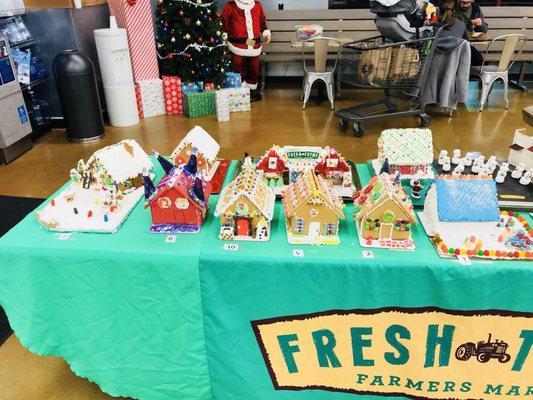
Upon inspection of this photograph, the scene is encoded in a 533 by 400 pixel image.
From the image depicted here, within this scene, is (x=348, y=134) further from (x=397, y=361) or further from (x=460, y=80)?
(x=397, y=361)

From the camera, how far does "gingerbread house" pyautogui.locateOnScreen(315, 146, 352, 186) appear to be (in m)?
2.16

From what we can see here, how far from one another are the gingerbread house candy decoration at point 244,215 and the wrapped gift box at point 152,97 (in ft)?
14.7

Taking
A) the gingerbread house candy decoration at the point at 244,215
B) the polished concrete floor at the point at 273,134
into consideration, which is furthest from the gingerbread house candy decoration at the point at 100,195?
the polished concrete floor at the point at 273,134

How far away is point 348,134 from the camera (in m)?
5.25

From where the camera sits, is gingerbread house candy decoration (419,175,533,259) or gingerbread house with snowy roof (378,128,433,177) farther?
gingerbread house with snowy roof (378,128,433,177)

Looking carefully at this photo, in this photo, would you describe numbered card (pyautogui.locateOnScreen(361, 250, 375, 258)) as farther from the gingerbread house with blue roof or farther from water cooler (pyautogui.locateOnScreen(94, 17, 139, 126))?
water cooler (pyautogui.locateOnScreen(94, 17, 139, 126))

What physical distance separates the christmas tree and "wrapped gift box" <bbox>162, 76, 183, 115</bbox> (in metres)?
0.12

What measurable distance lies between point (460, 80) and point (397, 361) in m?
4.79

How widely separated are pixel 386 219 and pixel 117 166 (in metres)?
1.26

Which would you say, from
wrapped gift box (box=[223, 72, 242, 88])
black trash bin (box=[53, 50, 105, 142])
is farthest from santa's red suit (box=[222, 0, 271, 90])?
black trash bin (box=[53, 50, 105, 142])

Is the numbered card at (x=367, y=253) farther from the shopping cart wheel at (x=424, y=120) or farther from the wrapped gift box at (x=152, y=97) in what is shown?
the wrapped gift box at (x=152, y=97)

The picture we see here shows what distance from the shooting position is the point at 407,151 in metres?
2.27

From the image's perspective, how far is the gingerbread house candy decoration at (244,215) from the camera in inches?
69.8

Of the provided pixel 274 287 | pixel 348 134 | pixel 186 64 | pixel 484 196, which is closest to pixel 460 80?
pixel 348 134
